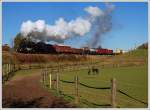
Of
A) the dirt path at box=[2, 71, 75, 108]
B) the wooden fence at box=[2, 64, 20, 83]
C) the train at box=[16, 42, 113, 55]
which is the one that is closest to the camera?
the dirt path at box=[2, 71, 75, 108]

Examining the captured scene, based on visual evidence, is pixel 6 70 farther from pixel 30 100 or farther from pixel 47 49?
pixel 30 100

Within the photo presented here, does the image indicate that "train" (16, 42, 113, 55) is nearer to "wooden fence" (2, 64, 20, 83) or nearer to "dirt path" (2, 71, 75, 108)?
"wooden fence" (2, 64, 20, 83)

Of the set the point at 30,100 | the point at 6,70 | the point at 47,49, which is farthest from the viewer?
the point at 47,49

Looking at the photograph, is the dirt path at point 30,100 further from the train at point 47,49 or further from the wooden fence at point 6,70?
the train at point 47,49

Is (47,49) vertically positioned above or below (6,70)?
above

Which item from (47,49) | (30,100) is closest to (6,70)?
(47,49)

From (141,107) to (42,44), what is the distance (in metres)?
5.78

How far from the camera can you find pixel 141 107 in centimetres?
1157

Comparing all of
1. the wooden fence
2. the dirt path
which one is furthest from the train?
the dirt path

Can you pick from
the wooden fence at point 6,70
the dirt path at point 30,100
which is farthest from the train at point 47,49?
the dirt path at point 30,100

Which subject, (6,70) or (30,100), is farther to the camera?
(6,70)

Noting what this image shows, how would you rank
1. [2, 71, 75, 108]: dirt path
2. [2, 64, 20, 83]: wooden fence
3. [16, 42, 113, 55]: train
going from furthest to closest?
1. [16, 42, 113, 55]: train
2. [2, 64, 20, 83]: wooden fence
3. [2, 71, 75, 108]: dirt path

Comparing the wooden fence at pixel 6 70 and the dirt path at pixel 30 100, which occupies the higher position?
the wooden fence at pixel 6 70

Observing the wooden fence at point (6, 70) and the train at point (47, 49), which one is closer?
the wooden fence at point (6, 70)
